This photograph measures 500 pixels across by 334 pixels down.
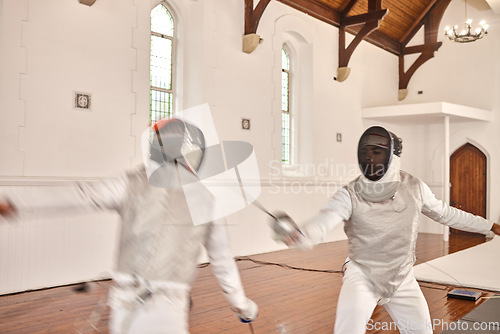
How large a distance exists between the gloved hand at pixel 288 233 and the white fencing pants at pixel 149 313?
2.02ft

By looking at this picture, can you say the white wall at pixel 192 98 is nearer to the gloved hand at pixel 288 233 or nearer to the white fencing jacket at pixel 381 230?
the gloved hand at pixel 288 233

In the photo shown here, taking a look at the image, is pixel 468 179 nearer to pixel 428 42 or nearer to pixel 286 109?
pixel 428 42

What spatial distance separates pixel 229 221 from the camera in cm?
695

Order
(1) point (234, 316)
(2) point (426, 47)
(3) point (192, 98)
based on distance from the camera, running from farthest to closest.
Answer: (2) point (426, 47) → (3) point (192, 98) → (1) point (234, 316)

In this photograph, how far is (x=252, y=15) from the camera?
6.97 metres

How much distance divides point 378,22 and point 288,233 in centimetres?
729

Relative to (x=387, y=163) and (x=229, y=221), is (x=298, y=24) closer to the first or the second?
(x=229, y=221)

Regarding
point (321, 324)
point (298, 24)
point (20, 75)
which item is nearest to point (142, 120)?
point (20, 75)

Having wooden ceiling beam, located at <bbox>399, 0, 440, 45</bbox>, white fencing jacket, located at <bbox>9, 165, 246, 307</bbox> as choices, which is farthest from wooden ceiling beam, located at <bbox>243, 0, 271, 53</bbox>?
white fencing jacket, located at <bbox>9, 165, 246, 307</bbox>

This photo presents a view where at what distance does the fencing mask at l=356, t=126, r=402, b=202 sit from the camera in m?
2.17

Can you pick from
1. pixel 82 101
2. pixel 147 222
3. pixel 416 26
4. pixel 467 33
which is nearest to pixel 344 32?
pixel 467 33

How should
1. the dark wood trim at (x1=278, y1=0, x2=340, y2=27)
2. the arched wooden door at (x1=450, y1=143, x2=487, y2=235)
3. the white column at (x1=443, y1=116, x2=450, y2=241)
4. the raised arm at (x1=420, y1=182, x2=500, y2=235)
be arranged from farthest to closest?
1. the arched wooden door at (x1=450, y1=143, x2=487, y2=235)
2. the white column at (x1=443, y1=116, x2=450, y2=241)
3. the dark wood trim at (x1=278, y1=0, x2=340, y2=27)
4. the raised arm at (x1=420, y1=182, x2=500, y2=235)

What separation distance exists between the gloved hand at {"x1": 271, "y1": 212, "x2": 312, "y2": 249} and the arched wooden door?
9.25 metres

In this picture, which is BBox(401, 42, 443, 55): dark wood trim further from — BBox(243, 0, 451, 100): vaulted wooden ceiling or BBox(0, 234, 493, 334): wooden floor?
BBox(0, 234, 493, 334): wooden floor
